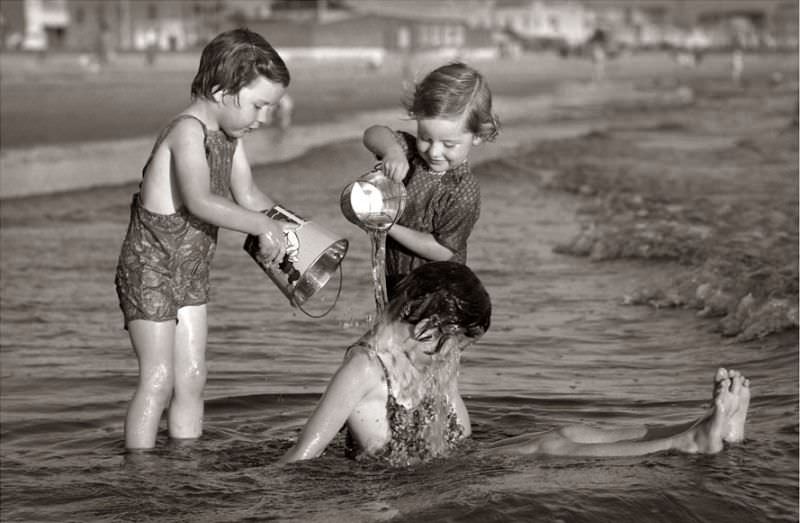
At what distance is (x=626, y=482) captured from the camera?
12.5 ft

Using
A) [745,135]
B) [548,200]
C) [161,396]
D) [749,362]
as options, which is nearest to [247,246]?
[161,396]

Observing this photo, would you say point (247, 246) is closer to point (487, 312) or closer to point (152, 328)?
point (152, 328)

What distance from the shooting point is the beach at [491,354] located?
3.79 meters

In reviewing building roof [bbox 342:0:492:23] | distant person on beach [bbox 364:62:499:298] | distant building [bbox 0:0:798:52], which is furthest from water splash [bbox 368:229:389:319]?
building roof [bbox 342:0:492:23]

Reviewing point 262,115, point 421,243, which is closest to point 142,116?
point 262,115

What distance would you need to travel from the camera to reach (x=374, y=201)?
3.89 meters

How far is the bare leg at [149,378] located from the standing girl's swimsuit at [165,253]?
4cm

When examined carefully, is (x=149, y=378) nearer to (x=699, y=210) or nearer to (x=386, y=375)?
(x=386, y=375)

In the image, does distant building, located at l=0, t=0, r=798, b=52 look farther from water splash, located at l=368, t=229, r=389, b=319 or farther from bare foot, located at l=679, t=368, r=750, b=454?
bare foot, located at l=679, t=368, r=750, b=454

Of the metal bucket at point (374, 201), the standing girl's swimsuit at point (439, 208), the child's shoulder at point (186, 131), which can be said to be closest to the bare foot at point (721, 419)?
the standing girl's swimsuit at point (439, 208)

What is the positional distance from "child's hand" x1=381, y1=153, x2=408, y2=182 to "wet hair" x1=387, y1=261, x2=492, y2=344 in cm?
35

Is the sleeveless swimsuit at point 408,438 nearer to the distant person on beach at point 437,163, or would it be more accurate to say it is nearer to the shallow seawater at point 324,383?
the shallow seawater at point 324,383

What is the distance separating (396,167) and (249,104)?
508mm

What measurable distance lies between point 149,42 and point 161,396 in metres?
65.0
